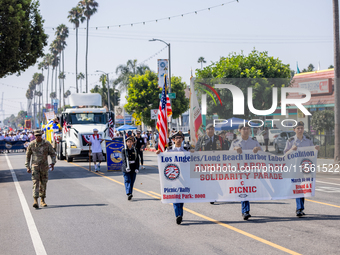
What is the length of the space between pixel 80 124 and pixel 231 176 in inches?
759

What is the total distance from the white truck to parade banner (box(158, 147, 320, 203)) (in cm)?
1751

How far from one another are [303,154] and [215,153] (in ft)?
6.45

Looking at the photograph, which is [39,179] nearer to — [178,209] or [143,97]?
[178,209]

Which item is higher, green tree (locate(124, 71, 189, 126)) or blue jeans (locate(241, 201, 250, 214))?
green tree (locate(124, 71, 189, 126))

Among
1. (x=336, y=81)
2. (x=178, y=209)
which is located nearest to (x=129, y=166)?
(x=178, y=209)

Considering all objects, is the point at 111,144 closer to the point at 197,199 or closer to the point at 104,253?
the point at 197,199

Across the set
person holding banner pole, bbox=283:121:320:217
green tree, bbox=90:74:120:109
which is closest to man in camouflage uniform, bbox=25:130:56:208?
person holding banner pole, bbox=283:121:320:217

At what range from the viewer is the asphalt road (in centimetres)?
667

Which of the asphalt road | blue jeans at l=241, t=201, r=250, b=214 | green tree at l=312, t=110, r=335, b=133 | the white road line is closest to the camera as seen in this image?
the asphalt road

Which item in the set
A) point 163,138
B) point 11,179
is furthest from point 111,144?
point 163,138

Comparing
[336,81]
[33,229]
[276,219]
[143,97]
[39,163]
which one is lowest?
[33,229]

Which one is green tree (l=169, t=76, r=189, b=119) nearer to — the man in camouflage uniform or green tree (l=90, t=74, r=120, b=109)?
green tree (l=90, t=74, r=120, b=109)

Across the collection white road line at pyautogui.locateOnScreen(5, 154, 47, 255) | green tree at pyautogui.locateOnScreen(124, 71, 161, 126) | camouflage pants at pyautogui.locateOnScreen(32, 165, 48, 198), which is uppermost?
green tree at pyautogui.locateOnScreen(124, 71, 161, 126)

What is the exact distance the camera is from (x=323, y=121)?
27609 millimetres
